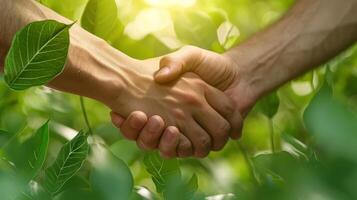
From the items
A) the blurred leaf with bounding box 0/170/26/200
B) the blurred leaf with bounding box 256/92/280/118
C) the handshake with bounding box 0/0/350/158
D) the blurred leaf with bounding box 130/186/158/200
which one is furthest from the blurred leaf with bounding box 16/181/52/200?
the handshake with bounding box 0/0/350/158

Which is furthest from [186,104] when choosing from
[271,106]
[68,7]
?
[271,106]

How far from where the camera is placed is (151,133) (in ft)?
5.68

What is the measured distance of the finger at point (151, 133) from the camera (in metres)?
1.73

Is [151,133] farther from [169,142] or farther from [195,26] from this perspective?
[195,26]

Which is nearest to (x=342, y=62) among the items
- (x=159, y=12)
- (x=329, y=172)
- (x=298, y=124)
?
(x=159, y=12)

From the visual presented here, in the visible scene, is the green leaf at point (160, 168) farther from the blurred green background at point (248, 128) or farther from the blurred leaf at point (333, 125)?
the blurred leaf at point (333, 125)

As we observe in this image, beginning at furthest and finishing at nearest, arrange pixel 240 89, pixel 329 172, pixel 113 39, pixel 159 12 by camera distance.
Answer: pixel 240 89
pixel 159 12
pixel 113 39
pixel 329 172

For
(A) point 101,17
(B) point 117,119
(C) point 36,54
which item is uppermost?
(C) point 36,54

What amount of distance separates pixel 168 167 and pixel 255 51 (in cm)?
145

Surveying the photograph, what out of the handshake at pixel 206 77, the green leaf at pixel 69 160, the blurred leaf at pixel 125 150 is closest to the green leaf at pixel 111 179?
the green leaf at pixel 69 160

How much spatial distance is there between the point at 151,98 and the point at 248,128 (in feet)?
1.34

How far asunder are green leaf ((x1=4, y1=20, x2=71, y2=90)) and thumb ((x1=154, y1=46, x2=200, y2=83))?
1195 mm

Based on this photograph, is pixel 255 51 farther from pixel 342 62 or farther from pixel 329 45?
pixel 342 62

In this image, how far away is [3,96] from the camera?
1.09m
